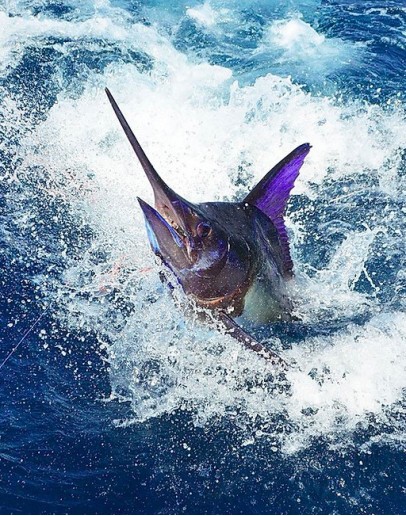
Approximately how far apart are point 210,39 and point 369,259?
16.0 ft

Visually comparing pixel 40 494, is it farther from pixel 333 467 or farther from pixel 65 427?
pixel 333 467

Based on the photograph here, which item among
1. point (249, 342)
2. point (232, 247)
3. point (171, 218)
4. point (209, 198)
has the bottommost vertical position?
point (209, 198)

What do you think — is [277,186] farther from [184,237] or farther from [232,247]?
[184,237]

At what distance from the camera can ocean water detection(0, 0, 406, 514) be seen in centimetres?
321

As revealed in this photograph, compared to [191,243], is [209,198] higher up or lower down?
lower down

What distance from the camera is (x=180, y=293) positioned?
3211 mm

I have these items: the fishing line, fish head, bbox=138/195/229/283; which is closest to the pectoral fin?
fish head, bbox=138/195/229/283

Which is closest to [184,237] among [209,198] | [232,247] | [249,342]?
[232,247]

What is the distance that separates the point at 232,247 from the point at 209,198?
232 cm

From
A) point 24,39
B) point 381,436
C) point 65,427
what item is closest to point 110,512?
point 65,427

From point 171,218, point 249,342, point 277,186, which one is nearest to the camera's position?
point 171,218

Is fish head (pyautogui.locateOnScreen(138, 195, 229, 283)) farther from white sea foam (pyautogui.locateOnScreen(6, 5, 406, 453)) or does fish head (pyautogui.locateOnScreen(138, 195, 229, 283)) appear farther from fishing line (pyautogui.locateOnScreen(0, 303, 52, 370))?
fishing line (pyautogui.locateOnScreen(0, 303, 52, 370))

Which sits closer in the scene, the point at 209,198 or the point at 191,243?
the point at 191,243

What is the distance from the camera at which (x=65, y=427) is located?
3.38m
